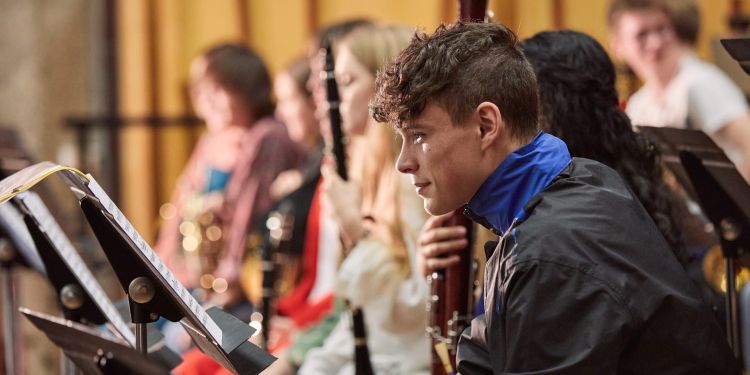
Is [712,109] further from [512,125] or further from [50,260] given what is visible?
[50,260]

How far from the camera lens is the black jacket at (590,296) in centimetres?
133

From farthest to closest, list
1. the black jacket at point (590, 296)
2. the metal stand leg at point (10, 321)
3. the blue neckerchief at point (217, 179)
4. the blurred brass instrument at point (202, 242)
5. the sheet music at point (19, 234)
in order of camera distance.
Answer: the blue neckerchief at point (217, 179) → the blurred brass instrument at point (202, 242) → the metal stand leg at point (10, 321) → the sheet music at point (19, 234) → the black jacket at point (590, 296)

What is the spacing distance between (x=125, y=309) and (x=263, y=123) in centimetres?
201

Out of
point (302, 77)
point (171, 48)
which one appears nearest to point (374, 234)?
point (302, 77)

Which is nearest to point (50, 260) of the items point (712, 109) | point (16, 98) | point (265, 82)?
point (712, 109)

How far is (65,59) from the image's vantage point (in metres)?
5.12

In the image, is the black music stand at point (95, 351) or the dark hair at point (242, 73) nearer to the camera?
the black music stand at point (95, 351)

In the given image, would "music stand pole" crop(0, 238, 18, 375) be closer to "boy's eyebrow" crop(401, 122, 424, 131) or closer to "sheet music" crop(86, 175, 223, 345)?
"sheet music" crop(86, 175, 223, 345)

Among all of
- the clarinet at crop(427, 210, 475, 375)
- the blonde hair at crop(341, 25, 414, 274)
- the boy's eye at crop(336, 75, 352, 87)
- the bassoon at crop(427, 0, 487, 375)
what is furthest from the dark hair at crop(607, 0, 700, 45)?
the clarinet at crop(427, 210, 475, 375)

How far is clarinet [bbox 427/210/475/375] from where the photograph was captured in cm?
203

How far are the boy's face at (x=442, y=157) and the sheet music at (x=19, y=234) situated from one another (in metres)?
1.38

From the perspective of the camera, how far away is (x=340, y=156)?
2637 millimetres

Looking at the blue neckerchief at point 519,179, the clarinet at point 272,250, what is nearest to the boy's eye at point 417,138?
the blue neckerchief at point 519,179

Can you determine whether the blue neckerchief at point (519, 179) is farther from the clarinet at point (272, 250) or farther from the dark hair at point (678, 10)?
the dark hair at point (678, 10)
